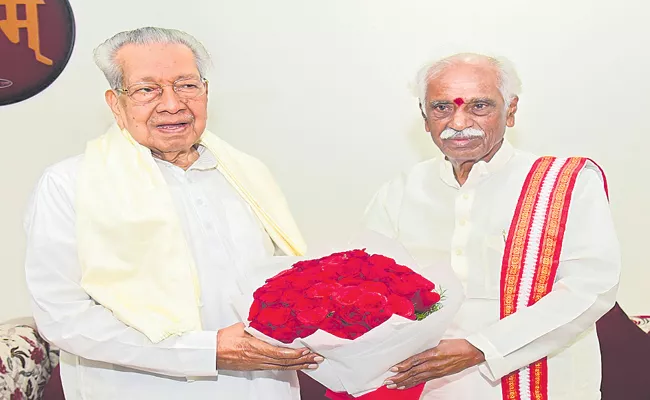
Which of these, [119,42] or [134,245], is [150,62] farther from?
[134,245]

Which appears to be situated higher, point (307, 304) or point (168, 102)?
point (168, 102)

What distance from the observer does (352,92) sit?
363cm

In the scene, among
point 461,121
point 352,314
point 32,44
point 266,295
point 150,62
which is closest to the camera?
point 352,314

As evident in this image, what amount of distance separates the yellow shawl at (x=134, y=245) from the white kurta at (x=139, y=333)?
43 millimetres

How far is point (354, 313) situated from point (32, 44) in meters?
2.40

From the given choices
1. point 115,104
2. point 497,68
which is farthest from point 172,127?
point 497,68

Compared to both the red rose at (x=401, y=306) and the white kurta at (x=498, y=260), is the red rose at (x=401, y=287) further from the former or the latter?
the white kurta at (x=498, y=260)

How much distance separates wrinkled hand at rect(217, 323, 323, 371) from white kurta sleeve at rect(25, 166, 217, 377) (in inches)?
1.3

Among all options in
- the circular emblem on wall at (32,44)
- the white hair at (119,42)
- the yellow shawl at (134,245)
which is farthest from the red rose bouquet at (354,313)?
the circular emblem on wall at (32,44)

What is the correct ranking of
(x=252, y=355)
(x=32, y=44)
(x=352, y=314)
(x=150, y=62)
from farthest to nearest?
(x=32, y=44) < (x=150, y=62) < (x=252, y=355) < (x=352, y=314)

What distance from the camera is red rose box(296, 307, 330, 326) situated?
1.84 metres

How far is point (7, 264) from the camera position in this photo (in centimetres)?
364

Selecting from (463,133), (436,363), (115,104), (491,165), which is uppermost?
(115,104)

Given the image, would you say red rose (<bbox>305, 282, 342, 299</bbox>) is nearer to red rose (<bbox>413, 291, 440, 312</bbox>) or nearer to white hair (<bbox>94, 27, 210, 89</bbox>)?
red rose (<bbox>413, 291, 440, 312</bbox>)
